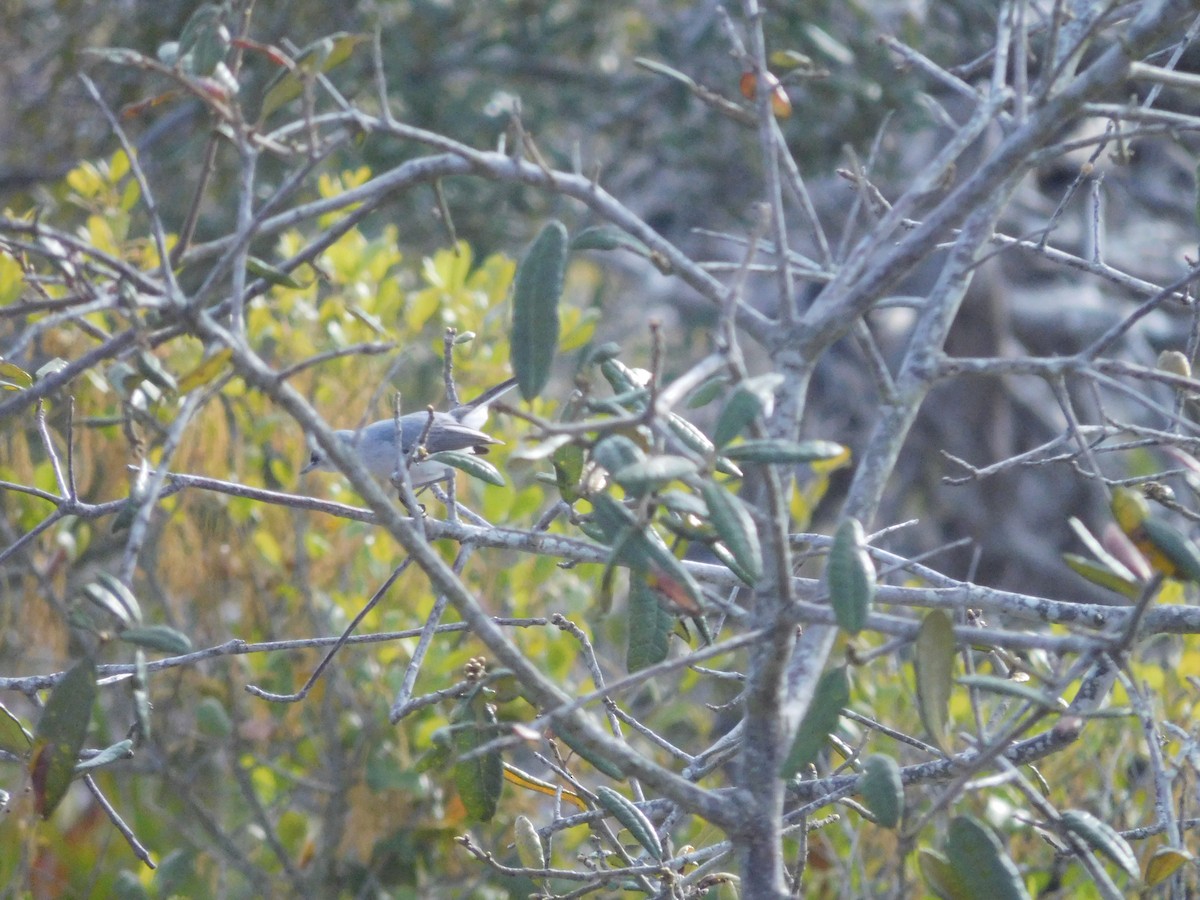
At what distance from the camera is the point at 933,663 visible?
1.25 m

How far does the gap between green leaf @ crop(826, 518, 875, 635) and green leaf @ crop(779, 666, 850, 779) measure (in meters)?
0.09

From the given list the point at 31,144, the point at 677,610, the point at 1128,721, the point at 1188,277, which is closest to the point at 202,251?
the point at 677,610

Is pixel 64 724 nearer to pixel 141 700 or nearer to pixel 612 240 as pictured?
pixel 141 700

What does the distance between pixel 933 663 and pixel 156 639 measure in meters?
0.79

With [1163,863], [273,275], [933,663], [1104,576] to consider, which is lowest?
[1163,863]

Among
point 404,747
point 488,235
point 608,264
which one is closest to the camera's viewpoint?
point 404,747

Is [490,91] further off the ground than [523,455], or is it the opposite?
[523,455]

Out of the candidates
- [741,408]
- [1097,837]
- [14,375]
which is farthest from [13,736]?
[1097,837]

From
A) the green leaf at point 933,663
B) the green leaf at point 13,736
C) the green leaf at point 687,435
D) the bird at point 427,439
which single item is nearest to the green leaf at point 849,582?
the green leaf at point 933,663

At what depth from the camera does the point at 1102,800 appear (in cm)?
256

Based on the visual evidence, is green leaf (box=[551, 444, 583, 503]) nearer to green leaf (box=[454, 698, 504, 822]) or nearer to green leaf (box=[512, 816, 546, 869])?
green leaf (box=[454, 698, 504, 822])

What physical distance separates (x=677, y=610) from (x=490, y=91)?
4716 millimetres

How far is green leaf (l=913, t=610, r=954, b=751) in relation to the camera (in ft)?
4.08

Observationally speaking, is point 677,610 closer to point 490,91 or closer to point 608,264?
point 490,91
